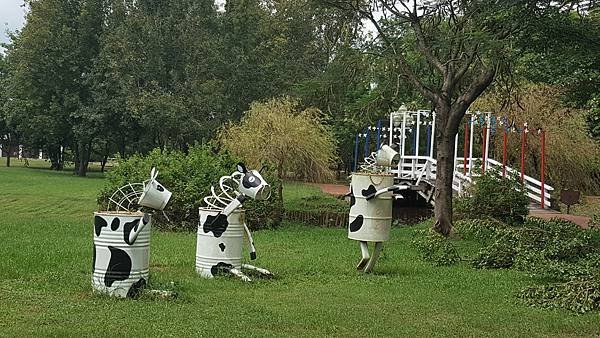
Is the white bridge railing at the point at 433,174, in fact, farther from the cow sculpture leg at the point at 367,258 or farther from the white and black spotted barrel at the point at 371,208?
the white and black spotted barrel at the point at 371,208

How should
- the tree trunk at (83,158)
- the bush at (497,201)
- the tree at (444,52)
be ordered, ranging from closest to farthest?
1. the tree at (444,52)
2. the bush at (497,201)
3. the tree trunk at (83,158)

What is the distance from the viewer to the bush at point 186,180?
52.8 ft

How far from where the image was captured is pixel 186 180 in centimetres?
1669

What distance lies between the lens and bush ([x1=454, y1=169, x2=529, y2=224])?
1712 centimetres

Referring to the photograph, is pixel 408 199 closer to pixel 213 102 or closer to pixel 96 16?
pixel 213 102

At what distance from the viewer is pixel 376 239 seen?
9.65 m

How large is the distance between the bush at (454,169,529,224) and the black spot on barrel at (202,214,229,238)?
9457 millimetres

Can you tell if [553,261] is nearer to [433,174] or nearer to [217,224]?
[217,224]

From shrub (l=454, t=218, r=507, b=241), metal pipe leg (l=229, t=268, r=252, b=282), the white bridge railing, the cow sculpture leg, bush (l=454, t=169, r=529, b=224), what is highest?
the white bridge railing

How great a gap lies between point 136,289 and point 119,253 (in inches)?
16.1

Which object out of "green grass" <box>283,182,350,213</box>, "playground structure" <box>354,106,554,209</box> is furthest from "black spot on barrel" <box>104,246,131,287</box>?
"playground structure" <box>354,106,554,209</box>

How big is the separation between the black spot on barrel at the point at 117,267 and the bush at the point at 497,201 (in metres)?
11.1

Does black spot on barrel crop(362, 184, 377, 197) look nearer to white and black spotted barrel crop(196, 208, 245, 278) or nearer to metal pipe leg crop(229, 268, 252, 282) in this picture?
white and black spotted barrel crop(196, 208, 245, 278)

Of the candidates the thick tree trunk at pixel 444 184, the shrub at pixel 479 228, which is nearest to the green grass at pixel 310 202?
the thick tree trunk at pixel 444 184
